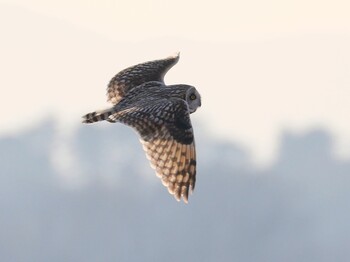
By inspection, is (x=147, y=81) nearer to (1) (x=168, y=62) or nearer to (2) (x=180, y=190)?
(1) (x=168, y=62)

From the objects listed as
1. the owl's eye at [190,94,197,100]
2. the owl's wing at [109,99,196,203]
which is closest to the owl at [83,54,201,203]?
the owl's wing at [109,99,196,203]

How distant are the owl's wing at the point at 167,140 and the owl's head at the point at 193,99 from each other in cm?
130

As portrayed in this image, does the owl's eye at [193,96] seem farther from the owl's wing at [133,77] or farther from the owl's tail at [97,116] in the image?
the owl's wing at [133,77]

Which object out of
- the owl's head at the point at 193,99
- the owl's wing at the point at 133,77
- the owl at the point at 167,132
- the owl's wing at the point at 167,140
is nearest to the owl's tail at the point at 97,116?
the owl at the point at 167,132

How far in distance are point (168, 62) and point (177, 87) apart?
337 centimetres

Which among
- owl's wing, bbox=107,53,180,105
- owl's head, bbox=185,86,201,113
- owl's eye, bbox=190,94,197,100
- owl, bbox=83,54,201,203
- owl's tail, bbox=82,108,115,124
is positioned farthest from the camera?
owl's wing, bbox=107,53,180,105

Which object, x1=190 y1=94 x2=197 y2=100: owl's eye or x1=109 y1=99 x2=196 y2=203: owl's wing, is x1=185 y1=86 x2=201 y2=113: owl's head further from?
x1=109 y1=99 x2=196 y2=203: owl's wing

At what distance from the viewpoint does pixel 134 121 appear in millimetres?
28109

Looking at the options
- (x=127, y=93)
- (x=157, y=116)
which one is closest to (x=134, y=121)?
(x=157, y=116)

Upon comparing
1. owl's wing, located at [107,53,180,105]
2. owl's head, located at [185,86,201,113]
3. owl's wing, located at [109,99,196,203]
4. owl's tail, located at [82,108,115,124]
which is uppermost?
owl's wing, located at [107,53,180,105]

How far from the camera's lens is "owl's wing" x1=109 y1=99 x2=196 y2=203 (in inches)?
1103

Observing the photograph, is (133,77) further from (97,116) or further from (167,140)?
(167,140)

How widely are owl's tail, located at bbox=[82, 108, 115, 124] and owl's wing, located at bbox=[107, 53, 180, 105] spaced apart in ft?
6.52

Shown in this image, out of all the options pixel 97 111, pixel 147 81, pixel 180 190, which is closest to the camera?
pixel 180 190
